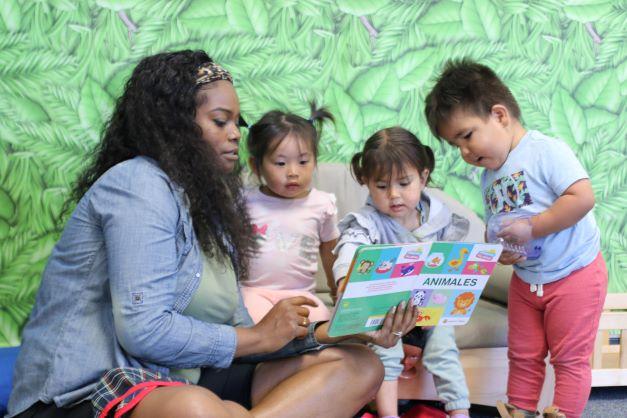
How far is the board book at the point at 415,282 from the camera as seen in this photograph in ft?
5.53

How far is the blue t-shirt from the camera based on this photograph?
7.29 ft

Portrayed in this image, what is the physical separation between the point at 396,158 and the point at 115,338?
3.44 ft

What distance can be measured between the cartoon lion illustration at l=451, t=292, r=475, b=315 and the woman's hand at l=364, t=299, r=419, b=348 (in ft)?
0.39

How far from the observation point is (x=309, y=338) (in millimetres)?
1891

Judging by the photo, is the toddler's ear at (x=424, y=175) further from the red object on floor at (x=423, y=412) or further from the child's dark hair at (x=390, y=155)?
the red object on floor at (x=423, y=412)

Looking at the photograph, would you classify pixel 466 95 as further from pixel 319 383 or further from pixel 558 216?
pixel 319 383

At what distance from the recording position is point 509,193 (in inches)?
90.0

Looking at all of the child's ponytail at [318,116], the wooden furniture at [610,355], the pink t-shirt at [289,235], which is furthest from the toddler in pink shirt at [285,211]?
the wooden furniture at [610,355]

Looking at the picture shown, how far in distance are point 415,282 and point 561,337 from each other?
0.72 meters

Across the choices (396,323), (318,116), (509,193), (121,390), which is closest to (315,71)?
(318,116)

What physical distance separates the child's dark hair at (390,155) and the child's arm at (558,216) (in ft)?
1.17

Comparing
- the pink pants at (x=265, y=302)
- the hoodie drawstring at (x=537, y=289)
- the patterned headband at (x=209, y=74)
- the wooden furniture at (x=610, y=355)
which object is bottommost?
the wooden furniture at (x=610, y=355)

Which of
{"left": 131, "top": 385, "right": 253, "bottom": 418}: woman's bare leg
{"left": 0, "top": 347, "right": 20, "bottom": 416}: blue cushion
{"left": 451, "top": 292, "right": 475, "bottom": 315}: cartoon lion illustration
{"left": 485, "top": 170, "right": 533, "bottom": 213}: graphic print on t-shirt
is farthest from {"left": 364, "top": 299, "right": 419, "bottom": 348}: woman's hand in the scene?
{"left": 0, "top": 347, "right": 20, "bottom": 416}: blue cushion

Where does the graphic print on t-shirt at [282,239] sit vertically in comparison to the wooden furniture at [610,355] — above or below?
above
